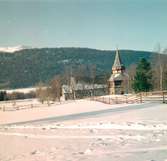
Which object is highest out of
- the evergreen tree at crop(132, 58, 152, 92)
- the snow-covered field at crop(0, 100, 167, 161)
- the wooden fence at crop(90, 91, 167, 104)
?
the evergreen tree at crop(132, 58, 152, 92)

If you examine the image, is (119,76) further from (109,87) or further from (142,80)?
(142,80)

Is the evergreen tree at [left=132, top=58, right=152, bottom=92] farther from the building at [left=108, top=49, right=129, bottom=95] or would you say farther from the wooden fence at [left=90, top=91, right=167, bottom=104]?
the building at [left=108, top=49, right=129, bottom=95]

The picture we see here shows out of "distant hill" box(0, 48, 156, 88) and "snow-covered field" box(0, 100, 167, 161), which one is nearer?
"snow-covered field" box(0, 100, 167, 161)

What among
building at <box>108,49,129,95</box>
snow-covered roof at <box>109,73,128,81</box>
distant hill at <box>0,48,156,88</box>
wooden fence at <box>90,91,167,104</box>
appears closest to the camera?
wooden fence at <box>90,91,167,104</box>

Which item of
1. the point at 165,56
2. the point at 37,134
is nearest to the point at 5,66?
the point at 165,56

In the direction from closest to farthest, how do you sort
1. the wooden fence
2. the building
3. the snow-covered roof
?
1. the wooden fence
2. the building
3. the snow-covered roof

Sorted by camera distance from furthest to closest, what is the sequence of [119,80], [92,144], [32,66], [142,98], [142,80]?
1. [32,66]
2. [119,80]
3. [142,80]
4. [142,98]
5. [92,144]

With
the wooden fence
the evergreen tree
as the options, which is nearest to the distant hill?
the evergreen tree

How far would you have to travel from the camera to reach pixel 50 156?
11.5 m

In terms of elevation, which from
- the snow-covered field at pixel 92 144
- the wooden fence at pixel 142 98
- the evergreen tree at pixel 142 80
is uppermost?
the evergreen tree at pixel 142 80

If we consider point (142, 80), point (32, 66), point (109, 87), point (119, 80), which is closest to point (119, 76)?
point (119, 80)

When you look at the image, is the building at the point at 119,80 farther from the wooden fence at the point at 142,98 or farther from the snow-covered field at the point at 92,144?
the snow-covered field at the point at 92,144

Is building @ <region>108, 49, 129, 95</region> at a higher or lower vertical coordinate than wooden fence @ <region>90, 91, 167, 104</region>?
higher

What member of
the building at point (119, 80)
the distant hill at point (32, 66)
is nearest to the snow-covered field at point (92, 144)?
the building at point (119, 80)
